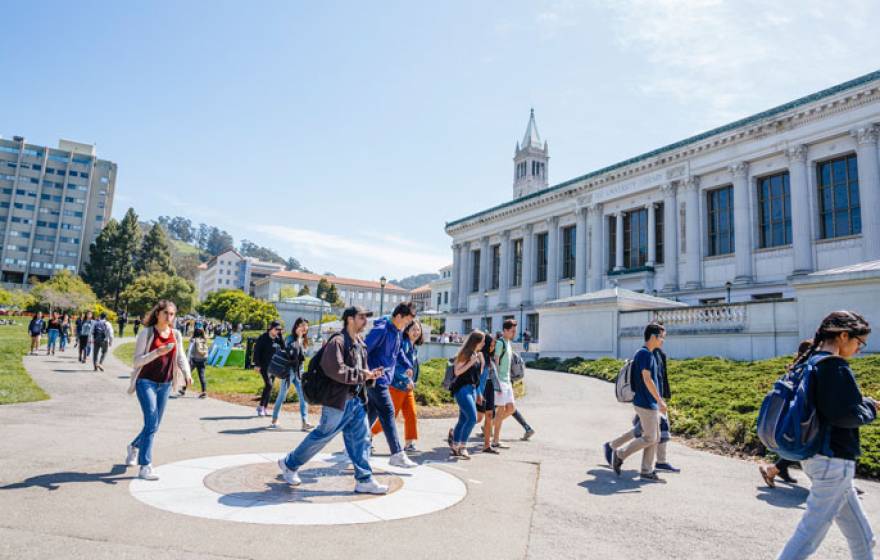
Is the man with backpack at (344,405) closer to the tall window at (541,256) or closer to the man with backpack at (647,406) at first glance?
the man with backpack at (647,406)

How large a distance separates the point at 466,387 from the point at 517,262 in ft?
163

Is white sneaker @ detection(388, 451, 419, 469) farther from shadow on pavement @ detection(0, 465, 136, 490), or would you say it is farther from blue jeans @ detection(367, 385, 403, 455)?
shadow on pavement @ detection(0, 465, 136, 490)

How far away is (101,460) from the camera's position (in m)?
6.69

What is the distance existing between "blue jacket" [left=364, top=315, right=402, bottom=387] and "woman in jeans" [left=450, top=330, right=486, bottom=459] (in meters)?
1.35

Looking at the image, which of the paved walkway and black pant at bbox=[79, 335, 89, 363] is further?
black pant at bbox=[79, 335, 89, 363]

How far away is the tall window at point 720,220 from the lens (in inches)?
1437

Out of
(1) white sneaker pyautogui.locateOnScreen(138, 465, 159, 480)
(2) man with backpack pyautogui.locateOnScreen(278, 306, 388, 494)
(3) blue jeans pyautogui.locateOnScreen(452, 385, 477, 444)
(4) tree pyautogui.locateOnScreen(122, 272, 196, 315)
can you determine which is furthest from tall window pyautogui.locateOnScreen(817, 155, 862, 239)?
(4) tree pyautogui.locateOnScreen(122, 272, 196, 315)

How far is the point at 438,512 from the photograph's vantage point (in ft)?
16.9

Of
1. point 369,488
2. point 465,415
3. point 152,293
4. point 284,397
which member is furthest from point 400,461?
point 152,293

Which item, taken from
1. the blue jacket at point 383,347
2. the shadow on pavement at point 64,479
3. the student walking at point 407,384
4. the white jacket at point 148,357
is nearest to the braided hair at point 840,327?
the blue jacket at point 383,347

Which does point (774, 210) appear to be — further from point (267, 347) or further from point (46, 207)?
point (46, 207)

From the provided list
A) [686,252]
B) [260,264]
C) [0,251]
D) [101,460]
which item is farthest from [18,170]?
[101,460]

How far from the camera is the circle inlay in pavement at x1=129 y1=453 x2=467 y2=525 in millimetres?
4859

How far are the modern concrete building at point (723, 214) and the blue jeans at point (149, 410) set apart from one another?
23833mm
